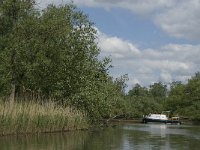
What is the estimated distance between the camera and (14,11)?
45.0 meters

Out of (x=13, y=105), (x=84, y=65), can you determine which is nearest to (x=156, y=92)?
(x=84, y=65)

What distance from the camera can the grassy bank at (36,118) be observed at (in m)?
36.0

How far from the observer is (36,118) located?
127ft

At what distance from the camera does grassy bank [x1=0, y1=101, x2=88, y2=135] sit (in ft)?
118

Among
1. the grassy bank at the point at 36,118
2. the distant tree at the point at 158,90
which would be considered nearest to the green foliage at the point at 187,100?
the distant tree at the point at 158,90

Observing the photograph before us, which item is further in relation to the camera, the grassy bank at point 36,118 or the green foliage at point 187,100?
the green foliage at point 187,100

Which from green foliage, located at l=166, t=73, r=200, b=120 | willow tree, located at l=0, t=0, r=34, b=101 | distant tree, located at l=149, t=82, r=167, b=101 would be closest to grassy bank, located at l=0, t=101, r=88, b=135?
willow tree, located at l=0, t=0, r=34, b=101

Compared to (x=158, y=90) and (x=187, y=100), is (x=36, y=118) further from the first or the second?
(x=158, y=90)

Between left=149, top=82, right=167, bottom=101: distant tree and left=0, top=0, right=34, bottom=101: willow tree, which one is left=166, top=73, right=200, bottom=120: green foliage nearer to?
left=149, top=82, right=167, bottom=101: distant tree

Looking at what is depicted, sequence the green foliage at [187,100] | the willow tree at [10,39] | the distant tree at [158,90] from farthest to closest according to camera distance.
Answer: the distant tree at [158,90] → the green foliage at [187,100] → the willow tree at [10,39]

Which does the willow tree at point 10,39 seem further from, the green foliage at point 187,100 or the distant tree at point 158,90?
the distant tree at point 158,90

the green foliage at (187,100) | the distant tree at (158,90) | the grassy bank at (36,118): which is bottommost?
the grassy bank at (36,118)

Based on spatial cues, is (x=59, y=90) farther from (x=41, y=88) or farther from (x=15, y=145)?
(x=15, y=145)

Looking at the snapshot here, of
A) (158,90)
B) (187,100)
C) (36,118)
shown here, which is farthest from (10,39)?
(158,90)
